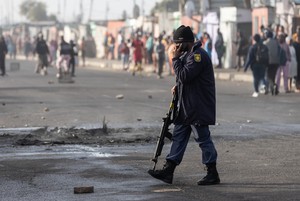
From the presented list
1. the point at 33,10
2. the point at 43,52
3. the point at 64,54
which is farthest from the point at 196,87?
the point at 33,10

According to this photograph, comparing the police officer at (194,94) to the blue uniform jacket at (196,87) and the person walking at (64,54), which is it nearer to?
the blue uniform jacket at (196,87)

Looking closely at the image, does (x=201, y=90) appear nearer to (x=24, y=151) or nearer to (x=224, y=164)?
(x=224, y=164)

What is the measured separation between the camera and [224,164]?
11305mm

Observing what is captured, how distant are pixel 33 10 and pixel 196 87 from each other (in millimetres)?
140507

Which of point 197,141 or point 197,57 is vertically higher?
point 197,57

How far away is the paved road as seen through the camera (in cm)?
916

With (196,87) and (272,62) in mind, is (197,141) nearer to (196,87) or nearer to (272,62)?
(196,87)

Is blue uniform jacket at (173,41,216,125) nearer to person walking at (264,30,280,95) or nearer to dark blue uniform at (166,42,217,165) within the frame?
dark blue uniform at (166,42,217,165)

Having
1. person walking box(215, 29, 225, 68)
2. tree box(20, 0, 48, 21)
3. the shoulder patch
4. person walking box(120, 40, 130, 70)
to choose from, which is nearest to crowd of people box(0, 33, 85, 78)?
person walking box(120, 40, 130, 70)

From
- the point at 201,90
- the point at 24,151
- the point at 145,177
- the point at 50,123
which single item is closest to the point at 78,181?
the point at 145,177

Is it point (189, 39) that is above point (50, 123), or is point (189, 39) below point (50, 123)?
above

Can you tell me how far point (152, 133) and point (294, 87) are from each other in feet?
51.0

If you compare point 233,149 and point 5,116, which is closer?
point 233,149

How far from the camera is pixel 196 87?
974 centimetres
